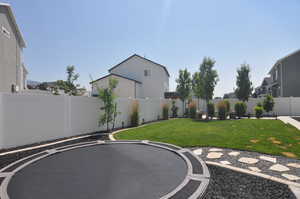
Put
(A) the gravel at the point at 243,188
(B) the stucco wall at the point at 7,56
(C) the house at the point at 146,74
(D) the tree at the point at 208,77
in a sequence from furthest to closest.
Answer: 1. (C) the house at the point at 146,74
2. (D) the tree at the point at 208,77
3. (B) the stucco wall at the point at 7,56
4. (A) the gravel at the point at 243,188

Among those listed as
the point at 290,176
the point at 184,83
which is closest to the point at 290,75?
the point at 184,83

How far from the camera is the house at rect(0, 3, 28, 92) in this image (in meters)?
7.96

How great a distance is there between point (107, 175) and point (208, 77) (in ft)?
46.4

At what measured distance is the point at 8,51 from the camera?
8.59m

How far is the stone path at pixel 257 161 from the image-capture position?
2992 mm

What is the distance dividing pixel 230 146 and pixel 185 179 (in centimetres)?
288

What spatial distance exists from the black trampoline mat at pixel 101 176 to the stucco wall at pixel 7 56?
276 inches

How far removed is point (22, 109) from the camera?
508 centimetres

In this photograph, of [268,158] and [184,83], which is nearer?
[268,158]

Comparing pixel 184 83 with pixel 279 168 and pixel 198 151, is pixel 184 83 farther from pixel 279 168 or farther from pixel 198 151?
pixel 279 168

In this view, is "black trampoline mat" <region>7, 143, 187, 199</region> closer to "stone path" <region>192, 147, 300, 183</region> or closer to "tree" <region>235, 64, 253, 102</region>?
"stone path" <region>192, 147, 300, 183</region>

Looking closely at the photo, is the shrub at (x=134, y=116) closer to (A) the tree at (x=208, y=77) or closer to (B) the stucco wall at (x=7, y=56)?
(B) the stucco wall at (x=7, y=56)

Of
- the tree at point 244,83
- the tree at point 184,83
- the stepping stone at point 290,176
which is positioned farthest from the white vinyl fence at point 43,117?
the tree at point 244,83

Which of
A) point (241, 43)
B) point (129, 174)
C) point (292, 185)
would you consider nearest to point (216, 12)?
point (241, 43)
